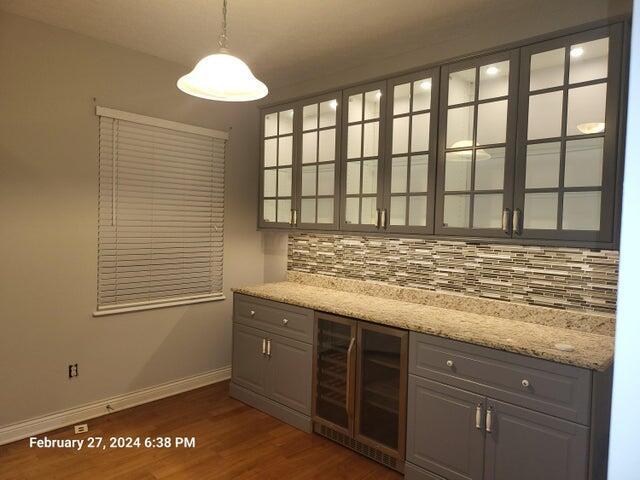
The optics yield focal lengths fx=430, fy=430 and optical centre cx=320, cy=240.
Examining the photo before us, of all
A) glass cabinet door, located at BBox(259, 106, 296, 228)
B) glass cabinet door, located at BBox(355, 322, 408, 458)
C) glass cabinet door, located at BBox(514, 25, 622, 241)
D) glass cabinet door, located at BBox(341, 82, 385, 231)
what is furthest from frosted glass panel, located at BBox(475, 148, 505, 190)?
glass cabinet door, located at BBox(259, 106, 296, 228)

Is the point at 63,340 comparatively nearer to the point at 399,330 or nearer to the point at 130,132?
the point at 130,132

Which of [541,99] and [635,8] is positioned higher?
[541,99]

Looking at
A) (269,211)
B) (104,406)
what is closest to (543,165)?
(269,211)

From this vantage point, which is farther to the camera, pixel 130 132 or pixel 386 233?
pixel 130 132

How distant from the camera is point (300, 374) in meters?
2.87

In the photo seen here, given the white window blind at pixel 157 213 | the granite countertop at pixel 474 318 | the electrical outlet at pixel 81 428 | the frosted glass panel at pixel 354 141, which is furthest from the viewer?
the white window blind at pixel 157 213

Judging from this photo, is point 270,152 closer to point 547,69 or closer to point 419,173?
point 419,173

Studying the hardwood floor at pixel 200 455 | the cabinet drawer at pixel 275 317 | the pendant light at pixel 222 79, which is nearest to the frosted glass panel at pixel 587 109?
the pendant light at pixel 222 79

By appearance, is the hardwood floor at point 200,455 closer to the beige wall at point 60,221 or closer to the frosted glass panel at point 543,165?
the beige wall at point 60,221

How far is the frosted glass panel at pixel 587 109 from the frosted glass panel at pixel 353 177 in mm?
1284

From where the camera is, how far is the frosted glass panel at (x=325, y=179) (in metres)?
3.11

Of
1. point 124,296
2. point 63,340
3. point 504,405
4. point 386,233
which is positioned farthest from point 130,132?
point 504,405

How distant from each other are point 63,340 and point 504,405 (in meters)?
2.71

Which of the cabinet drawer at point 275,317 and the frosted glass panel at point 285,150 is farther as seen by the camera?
the frosted glass panel at point 285,150
